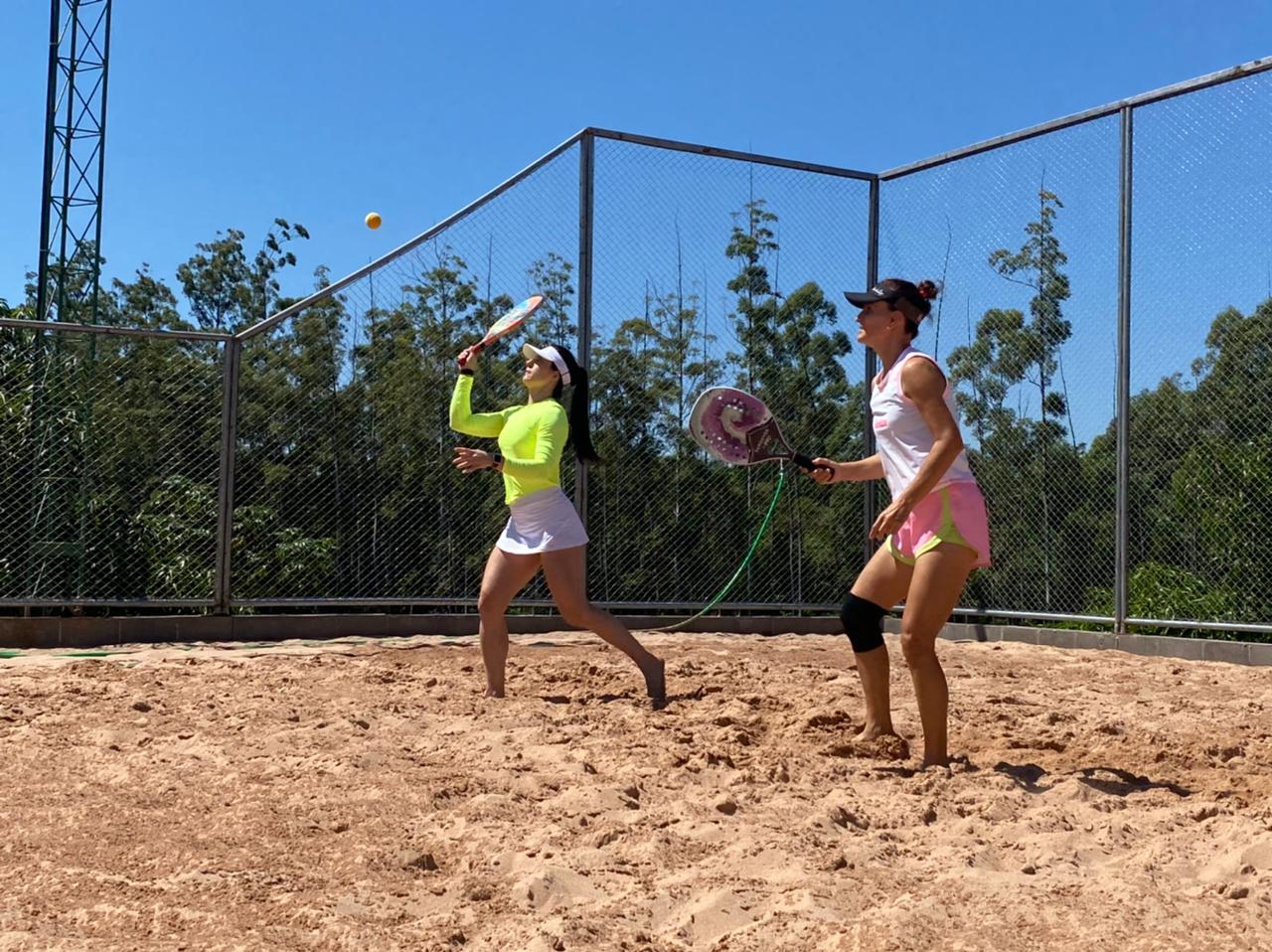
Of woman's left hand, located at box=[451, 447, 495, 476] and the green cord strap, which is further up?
woman's left hand, located at box=[451, 447, 495, 476]

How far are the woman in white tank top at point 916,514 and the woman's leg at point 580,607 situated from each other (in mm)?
1464

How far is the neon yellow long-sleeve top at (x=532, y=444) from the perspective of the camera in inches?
249

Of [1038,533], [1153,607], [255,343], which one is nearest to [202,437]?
[255,343]

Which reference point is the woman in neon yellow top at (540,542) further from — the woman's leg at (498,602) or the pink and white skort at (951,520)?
the pink and white skort at (951,520)

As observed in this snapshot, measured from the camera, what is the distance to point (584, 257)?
33.4 ft

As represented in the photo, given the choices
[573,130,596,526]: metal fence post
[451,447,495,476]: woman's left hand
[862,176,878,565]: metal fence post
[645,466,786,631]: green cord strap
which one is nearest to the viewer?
[451,447,495,476]: woman's left hand

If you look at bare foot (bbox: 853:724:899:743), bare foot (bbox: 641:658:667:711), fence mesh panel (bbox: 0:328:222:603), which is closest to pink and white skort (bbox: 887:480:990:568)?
bare foot (bbox: 853:724:899:743)

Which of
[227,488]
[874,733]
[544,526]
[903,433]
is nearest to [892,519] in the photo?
[903,433]

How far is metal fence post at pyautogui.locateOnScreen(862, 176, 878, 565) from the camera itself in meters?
11.2

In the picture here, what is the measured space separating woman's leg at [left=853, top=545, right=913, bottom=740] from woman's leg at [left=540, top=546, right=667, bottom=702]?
128 centimetres

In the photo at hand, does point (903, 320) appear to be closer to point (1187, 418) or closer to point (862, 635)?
point (862, 635)

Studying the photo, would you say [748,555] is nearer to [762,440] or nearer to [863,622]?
[762,440]

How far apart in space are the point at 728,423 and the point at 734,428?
3cm

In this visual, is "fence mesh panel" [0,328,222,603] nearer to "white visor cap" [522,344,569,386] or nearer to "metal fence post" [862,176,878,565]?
"white visor cap" [522,344,569,386]
